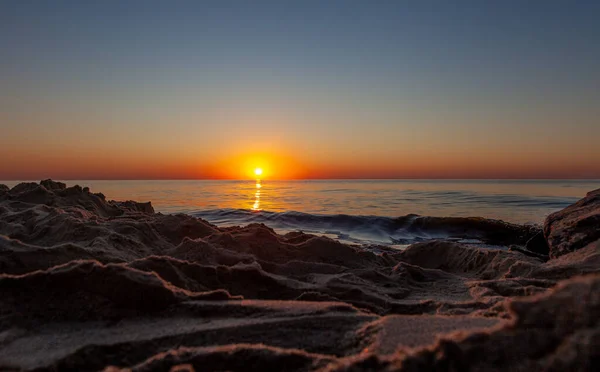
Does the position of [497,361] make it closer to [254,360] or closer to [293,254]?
[254,360]

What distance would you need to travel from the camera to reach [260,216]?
47.1 feet

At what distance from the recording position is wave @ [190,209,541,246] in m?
10.0

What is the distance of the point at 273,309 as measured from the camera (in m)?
2.28

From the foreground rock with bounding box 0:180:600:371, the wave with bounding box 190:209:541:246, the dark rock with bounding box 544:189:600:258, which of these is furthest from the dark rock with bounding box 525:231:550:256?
the wave with bounding box 190:209:541:246

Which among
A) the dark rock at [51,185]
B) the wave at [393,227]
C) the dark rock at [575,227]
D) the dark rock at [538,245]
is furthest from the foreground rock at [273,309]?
the wave at [393,227]

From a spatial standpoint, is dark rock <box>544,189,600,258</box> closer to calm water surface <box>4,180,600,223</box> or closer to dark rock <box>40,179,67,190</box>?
calm water surface <box>4,180,600,223</box>

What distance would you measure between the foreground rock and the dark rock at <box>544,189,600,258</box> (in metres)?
0.03

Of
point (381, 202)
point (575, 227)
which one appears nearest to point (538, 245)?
Result: point (575, 227)

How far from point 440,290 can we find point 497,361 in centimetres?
292

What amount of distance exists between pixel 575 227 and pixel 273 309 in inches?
178

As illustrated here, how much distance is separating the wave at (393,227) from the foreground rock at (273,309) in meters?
5.02

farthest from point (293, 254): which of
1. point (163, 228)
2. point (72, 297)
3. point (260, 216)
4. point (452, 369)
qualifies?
point (260, 216)

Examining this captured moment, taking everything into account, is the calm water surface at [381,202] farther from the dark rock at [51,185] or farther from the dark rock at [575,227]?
the dark rock at [575,227]

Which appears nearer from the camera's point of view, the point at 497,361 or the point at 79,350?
the point at 497,361
